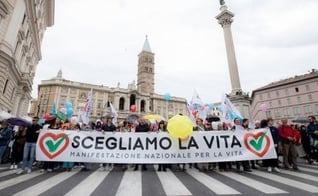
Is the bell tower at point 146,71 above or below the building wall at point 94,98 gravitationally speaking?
above

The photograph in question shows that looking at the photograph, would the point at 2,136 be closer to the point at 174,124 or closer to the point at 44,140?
the point at 44,140

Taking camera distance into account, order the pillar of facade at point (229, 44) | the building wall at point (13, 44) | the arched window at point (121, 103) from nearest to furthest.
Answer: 1. the building wall at point (13, 44)
2. the pillar of facade at point (229, 44)
3. the arched window at point (121, 103)

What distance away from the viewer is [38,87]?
56.1 metres

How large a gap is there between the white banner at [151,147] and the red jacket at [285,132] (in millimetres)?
596

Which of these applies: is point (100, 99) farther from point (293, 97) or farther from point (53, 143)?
point (53, 143)

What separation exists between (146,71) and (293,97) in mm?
60479

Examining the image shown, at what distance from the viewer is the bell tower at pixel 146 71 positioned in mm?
84956

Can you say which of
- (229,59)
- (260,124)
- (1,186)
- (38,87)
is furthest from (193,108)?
(38,87)

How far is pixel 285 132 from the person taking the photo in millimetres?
6762

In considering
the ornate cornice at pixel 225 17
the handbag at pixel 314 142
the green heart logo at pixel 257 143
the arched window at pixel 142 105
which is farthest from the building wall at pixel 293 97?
the green heart logo at pixel 257 143

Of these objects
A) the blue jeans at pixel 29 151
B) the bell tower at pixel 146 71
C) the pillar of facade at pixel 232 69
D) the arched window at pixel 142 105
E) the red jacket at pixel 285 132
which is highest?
the bell tower at pixel 146 71

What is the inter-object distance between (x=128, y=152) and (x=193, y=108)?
20.0ft

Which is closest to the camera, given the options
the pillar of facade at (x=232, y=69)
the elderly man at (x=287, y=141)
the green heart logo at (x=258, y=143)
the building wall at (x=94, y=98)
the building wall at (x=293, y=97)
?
the green heart logo at (x=258, y=143)

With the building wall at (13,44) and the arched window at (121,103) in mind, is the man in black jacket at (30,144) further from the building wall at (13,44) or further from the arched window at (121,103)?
the arched window at (121,103)
